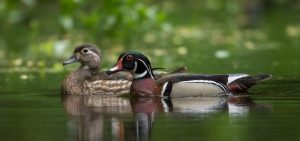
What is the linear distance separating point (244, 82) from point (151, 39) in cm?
1316

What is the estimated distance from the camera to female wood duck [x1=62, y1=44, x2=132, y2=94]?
15.7 m

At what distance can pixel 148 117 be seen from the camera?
11727 mm

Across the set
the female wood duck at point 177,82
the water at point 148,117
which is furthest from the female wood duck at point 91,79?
the female wood duck at point 177,82

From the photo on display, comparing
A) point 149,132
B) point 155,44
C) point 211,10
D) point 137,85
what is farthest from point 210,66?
point 211,10

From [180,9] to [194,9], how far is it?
24.1 inches

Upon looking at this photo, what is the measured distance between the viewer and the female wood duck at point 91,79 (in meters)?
15.7

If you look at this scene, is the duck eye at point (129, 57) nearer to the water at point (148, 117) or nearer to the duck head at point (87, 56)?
the water at point (148, 117)

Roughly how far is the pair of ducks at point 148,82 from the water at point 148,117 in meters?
0.22

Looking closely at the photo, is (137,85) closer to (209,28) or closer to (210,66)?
(210,66)

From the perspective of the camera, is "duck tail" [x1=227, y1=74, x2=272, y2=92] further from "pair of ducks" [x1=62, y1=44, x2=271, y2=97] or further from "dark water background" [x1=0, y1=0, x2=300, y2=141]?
"dark water background" [x1=0, y1=0, x2=300, y2=141]

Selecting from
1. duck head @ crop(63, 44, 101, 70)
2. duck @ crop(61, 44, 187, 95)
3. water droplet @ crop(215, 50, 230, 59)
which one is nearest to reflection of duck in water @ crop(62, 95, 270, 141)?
duck @ crop(61, 44, 187, 95)

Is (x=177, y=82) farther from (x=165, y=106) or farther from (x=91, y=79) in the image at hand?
(x=91, y=79)

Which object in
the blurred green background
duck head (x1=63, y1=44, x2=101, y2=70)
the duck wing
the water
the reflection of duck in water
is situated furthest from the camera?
the blurred green background

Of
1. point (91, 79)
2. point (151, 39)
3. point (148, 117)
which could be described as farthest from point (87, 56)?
point (151, 39)
